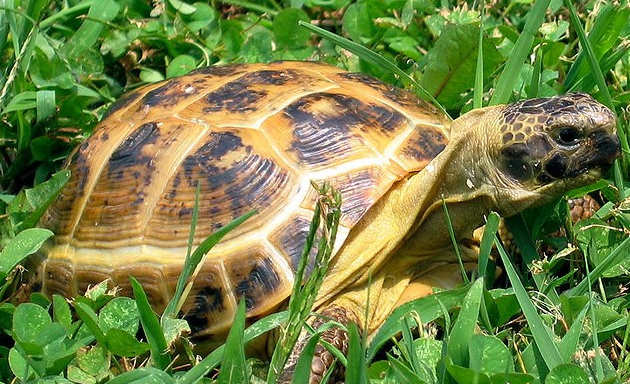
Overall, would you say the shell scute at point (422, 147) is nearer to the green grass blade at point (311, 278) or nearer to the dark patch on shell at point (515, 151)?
the dark patch on shell at point (515, 151)

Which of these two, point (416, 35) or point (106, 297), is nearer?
point (106, 297)

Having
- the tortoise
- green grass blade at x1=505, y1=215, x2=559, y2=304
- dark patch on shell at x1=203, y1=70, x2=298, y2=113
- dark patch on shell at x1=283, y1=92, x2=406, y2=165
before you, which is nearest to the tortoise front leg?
the tortoise

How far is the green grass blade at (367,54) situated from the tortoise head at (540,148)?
522 mm

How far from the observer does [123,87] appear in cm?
452

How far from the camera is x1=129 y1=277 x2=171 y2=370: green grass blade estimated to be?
2549mm

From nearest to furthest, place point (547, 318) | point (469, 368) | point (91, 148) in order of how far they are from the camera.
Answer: point (469, 368) → point (547, 318) → point (91, 148)

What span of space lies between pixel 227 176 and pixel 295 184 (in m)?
0.23

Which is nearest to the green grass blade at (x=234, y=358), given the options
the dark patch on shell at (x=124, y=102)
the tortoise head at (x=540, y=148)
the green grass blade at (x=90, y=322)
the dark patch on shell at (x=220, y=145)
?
the green grass blade at (x=90, y=322)

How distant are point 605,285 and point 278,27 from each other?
204cm

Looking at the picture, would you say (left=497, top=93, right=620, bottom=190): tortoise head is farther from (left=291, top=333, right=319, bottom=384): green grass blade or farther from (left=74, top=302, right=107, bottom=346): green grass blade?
(left=74, top=302, right=107, bottom=346): green grass blade

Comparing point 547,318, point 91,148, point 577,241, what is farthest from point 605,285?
point 91,148

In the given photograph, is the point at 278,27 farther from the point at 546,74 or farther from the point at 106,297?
the point at 106,297

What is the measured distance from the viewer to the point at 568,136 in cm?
288

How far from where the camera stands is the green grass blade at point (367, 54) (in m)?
3.35
